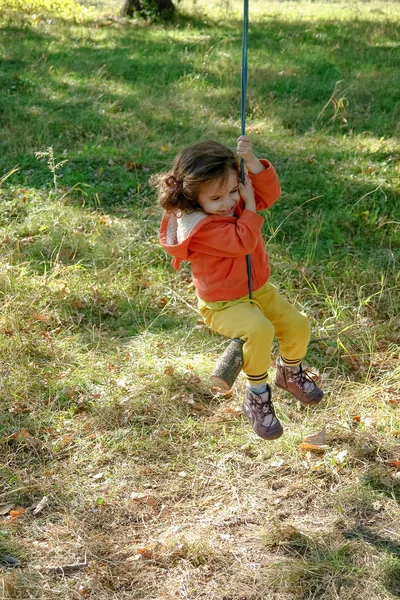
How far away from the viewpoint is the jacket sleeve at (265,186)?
378cm

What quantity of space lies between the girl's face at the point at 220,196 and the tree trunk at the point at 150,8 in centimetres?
1125

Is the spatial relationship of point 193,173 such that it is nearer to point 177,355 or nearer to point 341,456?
point 341,456

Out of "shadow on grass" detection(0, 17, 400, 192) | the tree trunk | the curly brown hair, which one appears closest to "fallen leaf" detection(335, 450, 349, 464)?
the curly brown hair

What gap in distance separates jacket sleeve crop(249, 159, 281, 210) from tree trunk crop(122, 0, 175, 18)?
11.1 meters

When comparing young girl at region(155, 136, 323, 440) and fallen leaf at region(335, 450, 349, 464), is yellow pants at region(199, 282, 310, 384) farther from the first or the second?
fallen leaf at region(335, 450, 349, 464)

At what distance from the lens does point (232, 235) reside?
3.58 metres

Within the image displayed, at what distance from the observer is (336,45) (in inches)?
454

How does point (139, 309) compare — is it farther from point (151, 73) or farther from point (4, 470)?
point (151, 73)

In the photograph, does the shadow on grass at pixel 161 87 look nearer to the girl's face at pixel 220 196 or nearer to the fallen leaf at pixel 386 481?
the girl's face at pixel 220 196

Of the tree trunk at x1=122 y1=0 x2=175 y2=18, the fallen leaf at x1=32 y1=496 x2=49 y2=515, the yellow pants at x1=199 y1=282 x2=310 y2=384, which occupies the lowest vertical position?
the fallen leaf at x1=32 y1=496 x2=49 y2=515

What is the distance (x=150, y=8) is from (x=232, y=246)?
1159cm

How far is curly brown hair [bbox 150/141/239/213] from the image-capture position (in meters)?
3.59

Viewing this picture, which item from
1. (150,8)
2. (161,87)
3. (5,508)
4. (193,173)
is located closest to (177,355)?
(5,508)

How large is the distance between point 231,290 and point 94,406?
1674 mm
